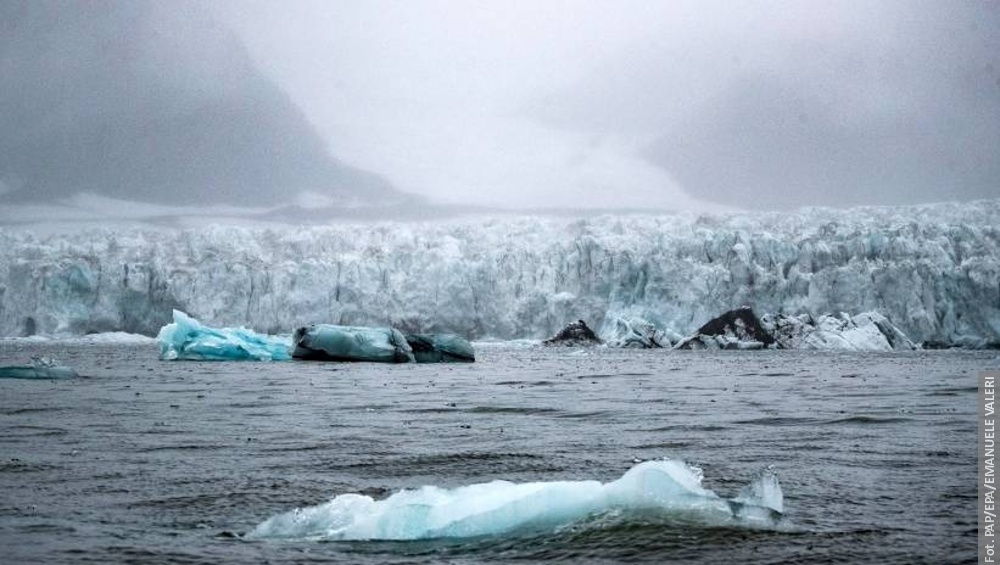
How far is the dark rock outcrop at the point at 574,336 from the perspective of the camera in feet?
247

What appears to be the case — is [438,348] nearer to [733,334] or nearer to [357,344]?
[357,344]

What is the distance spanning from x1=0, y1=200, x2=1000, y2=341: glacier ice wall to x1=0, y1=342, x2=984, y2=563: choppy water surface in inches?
2264

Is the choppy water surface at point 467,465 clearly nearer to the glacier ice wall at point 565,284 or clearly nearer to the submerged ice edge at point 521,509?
the submerged ice edge at point 521,509

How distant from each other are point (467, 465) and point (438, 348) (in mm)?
31505

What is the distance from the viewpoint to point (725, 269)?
75.8 metres

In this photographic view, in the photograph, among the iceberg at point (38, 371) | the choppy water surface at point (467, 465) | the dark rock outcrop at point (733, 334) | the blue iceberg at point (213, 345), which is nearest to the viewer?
the choppy water surface at point (467, 465)

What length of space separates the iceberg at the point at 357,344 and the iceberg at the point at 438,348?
915 millimetres

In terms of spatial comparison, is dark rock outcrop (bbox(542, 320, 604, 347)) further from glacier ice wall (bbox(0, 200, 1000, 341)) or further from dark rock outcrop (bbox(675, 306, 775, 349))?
dark rock outcrop (bbox(675, 306, 775, 349))

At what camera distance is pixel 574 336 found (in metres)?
75.6

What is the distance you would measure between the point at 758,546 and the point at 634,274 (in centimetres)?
7324

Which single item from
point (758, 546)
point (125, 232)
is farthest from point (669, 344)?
point (125, 232)

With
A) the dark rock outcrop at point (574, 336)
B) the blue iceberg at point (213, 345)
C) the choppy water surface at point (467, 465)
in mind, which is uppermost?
the choppy water surface at point (467, 465)

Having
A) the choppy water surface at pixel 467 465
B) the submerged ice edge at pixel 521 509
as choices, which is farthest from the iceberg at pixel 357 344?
the submerged ice edge at pixel 521 509

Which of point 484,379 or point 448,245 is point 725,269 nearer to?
point 448,245
